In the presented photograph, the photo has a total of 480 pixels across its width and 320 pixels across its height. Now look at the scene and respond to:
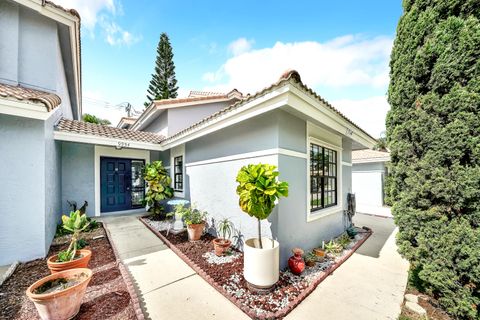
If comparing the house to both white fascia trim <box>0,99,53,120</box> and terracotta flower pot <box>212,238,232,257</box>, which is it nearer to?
white fascia trim <box>0,99,53,120</box>

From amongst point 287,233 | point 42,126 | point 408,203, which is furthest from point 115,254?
point 408,203

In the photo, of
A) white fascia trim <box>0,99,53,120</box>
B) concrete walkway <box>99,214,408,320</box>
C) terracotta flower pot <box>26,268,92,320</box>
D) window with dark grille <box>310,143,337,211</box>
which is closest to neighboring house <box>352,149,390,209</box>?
window with dark grille <box>310,143,337,211</box>

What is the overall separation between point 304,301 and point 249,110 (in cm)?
360

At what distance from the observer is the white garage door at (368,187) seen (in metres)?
12.6

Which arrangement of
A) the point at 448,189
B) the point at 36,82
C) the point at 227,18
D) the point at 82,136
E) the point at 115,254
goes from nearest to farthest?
the point at 448,189
the point at 115,254
the point at 36,82
the point at 82,136
the point at 227,18

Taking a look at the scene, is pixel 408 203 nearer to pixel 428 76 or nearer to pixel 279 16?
pixel 428 76

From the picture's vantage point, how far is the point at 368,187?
1309cm

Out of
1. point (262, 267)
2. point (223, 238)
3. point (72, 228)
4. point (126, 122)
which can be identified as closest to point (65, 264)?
point (72, 228)

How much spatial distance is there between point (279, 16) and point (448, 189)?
268 inches

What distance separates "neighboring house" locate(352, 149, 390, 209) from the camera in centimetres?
1252

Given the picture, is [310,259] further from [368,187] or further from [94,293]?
[368,187]

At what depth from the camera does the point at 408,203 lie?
338cm

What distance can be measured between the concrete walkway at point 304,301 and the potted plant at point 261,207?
0.57 m

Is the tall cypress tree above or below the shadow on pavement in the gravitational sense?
above
